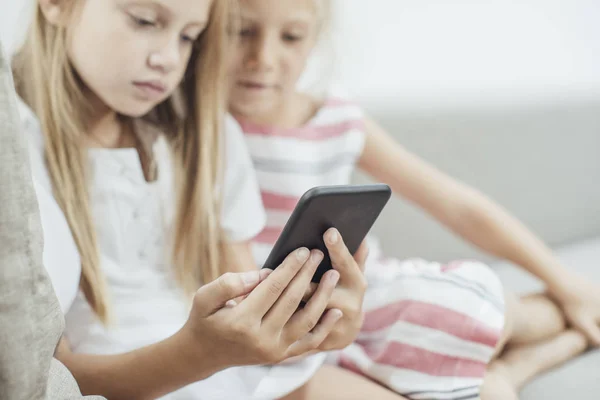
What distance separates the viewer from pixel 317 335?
21.7 inches

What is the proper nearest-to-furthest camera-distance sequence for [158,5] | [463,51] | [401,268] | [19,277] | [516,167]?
[19,277]
[158,5]
[401,268]
[516,167]
[463,51]

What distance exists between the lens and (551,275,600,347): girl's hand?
2.78 feet

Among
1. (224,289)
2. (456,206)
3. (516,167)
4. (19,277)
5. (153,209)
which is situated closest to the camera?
(19,277)

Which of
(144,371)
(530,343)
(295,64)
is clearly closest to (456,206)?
(530,343)

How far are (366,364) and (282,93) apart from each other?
1.19ft

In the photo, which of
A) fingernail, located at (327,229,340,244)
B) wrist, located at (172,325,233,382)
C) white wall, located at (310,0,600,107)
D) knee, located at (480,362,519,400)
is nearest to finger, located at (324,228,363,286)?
fingernail, located at (327,229,340,244)

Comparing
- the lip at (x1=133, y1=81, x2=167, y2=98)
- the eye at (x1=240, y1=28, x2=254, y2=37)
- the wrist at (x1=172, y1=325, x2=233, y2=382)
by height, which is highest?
the eye at (x1=240, y1=28, x2=254, y2=37)

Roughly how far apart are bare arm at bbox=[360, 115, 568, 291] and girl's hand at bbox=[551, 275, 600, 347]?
0.04ft

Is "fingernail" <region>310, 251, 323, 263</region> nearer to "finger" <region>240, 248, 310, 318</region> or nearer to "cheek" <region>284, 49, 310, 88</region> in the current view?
"finger" <region>240, 248, 310, 318</region>

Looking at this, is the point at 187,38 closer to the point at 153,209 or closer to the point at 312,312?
the point at 153,209

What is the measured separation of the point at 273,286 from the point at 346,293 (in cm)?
11

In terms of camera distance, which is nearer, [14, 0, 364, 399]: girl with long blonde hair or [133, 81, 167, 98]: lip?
[14, 0, 364, 399]: girl with long blonde hair

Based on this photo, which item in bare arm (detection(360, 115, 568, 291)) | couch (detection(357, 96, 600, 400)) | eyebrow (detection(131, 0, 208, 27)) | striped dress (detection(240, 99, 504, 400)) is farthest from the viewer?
couch (detection(357, 96, 600, 400))

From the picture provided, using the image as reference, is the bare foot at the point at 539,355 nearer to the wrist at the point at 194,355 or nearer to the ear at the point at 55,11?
the wrist at the point at 194,355
